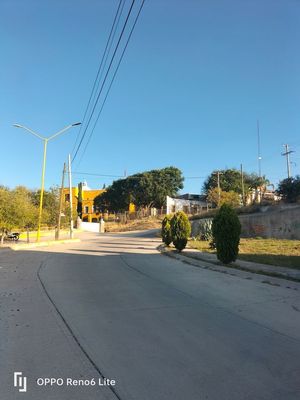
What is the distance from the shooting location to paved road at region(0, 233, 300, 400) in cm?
464

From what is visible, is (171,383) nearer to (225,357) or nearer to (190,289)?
(225,357)

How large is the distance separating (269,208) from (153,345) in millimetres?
38624

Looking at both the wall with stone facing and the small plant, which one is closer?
the wall with stone facing

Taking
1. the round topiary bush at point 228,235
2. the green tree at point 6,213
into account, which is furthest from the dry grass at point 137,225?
the round topiary bush at point 228,235

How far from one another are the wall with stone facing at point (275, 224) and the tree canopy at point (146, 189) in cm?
4484

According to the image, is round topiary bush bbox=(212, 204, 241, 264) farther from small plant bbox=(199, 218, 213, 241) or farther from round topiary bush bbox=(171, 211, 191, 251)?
small plant bbox=(199, 218, 213, 241)

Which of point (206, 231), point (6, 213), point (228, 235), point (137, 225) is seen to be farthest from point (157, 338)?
point (137, 225)

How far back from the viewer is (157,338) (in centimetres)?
641

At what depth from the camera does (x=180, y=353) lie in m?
5.71

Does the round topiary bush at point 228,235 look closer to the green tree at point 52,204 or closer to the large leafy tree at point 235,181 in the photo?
the green tree at point 52,204

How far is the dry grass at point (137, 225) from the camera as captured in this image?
70.0 meters

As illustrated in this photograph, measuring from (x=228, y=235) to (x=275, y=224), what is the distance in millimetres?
19780

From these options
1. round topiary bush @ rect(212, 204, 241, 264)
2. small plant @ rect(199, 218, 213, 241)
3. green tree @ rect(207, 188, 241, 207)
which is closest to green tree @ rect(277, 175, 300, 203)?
small plant @ rect(199, 218, 213, 241)

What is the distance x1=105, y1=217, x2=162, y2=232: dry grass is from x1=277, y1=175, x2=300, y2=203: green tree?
2502 centimetres
